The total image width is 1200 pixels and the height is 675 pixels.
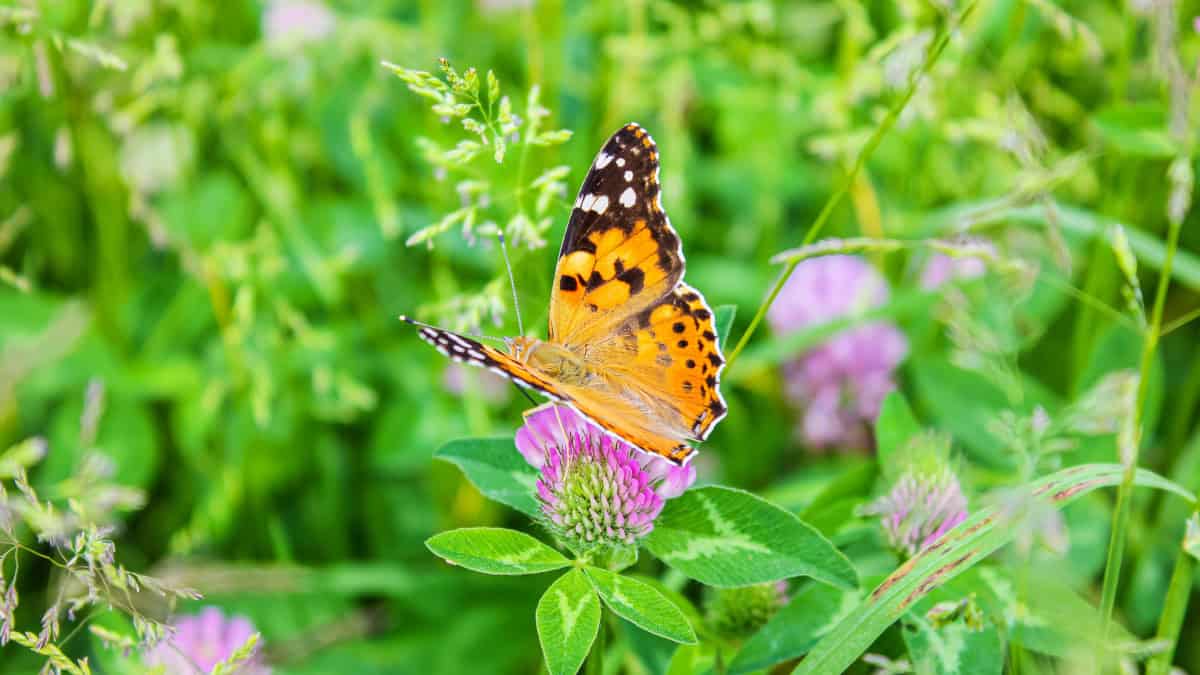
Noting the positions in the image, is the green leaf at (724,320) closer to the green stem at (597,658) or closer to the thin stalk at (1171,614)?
the green stem at (597,658)

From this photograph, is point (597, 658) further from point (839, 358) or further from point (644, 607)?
point (839, 358)

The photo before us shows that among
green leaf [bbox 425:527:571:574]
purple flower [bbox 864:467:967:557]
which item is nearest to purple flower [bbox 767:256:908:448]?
purple flower [bbox 864:467:967:557]

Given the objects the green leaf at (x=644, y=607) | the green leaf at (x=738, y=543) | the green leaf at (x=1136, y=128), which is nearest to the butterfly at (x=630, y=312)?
the green leaf at (x=738, y=543)

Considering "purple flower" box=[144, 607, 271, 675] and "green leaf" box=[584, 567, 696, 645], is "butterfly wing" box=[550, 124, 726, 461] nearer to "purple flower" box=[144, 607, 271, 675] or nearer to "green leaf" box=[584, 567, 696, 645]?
"green leaf" box=[584, 567, 696, 645]

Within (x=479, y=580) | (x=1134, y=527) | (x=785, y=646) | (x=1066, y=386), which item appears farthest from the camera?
(x=1066, y=386)

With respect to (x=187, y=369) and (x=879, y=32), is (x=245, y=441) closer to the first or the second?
(x=187, y=369)

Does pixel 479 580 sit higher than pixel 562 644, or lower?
lower

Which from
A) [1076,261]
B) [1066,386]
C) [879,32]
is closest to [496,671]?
[1066,386]
